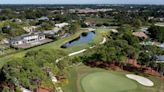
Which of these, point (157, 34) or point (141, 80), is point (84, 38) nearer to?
point (157, 34)

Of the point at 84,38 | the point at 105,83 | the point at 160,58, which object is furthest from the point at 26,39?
the point at 105,83

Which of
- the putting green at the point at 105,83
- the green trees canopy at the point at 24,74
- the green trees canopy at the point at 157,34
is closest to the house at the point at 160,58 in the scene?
the putting green at the point at 105,83

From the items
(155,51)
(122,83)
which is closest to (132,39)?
(155,51)

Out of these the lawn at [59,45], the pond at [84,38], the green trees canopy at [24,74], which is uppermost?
the green trees canopy at [24,74]

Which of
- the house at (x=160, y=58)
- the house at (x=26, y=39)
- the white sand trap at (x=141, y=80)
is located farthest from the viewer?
the house at (x=26, y=39)

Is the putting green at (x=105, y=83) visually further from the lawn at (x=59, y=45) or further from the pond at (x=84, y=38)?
the pond at (x=84, y=38)

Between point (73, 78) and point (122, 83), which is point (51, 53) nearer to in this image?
point (73, 78)

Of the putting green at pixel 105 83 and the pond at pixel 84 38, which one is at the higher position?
the putting green at pixel 105 83
